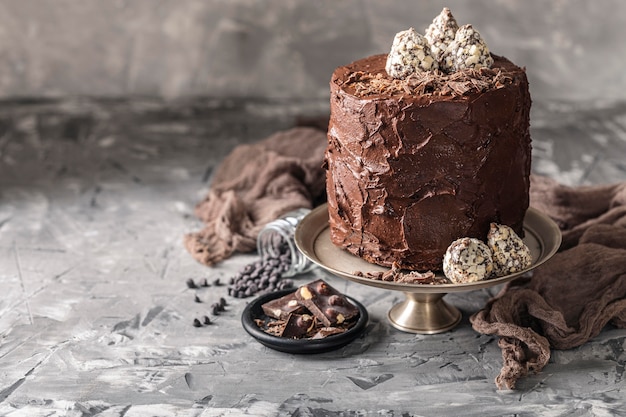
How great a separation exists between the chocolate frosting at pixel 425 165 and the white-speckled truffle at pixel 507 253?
0.06 meters

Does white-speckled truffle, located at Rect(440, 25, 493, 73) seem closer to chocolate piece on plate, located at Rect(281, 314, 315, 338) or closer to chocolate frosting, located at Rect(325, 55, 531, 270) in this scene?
chocolate frosting, located at Rect(325, 55, 531, 270)

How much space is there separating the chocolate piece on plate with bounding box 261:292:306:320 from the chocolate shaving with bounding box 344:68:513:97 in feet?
2.19

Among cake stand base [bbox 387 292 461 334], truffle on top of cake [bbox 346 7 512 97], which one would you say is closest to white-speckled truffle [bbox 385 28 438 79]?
truffle on top of cake [bbox 346 7 512 97]

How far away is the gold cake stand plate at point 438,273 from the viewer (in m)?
2.63

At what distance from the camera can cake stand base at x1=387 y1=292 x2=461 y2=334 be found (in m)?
2.74

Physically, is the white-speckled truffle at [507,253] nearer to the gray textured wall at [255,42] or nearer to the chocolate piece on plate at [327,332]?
the chocolate piece on plate at [327,332]

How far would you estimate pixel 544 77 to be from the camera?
16.4ft

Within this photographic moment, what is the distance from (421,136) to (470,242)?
0.31 metres

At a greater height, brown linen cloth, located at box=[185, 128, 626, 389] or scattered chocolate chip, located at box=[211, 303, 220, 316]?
brown linen cloth, located at box=[185, 128, 626, 389]

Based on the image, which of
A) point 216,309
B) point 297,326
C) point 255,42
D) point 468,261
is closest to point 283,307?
point 297,326

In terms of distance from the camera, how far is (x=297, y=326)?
2.63 m

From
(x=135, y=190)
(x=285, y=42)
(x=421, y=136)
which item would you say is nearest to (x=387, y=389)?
(x=421, y=136)

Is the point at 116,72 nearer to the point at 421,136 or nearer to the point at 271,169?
the point at 271,169

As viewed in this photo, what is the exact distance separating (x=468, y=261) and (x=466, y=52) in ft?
1.91
